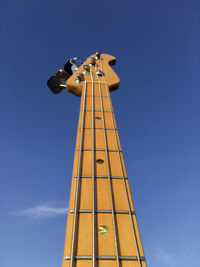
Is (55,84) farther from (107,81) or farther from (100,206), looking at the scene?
(100,206)

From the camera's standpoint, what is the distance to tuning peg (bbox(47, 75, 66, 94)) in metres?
8.41

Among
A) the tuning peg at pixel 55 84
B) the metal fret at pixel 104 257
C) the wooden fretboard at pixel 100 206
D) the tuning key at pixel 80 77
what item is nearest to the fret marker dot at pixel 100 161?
the wooden fretboard at pixel 100 206

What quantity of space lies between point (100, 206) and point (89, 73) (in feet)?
17.4

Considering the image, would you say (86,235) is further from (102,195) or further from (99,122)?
(99,122)

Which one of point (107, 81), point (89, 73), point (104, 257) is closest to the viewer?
point (104, 257)

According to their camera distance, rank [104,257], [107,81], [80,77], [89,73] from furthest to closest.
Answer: [89,73] → [107,81] → [80,77] → [104,257]

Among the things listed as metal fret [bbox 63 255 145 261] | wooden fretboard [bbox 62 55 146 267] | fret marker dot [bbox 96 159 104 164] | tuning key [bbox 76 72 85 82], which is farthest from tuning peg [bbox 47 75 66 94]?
metal fret [bbox 63 255 145 261]

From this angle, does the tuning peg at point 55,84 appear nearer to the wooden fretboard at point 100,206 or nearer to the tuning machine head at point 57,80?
the tuning machine head at point 57,80

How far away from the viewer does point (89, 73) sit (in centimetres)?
783

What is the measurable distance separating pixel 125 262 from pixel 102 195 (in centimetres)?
115

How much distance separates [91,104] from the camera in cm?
629

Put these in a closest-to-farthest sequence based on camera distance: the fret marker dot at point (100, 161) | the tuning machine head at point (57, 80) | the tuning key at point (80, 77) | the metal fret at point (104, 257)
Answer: the metal fret at point (104, 257)
the fret marker dot at point (100, 161)
the tuning key at point (80, 77)
the tuning machine head at point (57, 80)

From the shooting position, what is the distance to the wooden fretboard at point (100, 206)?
3111 mm

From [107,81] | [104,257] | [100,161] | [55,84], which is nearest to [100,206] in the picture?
[104,257]
